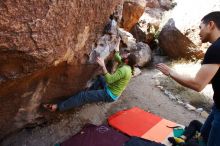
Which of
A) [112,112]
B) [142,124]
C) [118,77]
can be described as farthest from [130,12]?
[118,77]

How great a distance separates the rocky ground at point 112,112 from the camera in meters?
4.77

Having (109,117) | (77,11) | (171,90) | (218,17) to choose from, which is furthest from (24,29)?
(171,90)

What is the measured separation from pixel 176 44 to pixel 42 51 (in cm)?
656

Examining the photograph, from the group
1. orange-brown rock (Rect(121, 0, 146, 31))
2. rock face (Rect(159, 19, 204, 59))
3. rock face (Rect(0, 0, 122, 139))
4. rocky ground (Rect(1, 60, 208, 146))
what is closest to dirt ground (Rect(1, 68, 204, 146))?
rocky ground (Rect(1, 60, 208, 146))

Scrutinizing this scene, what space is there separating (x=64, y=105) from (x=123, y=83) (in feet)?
3.51

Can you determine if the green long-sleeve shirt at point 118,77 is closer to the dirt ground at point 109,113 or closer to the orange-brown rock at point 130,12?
the dirt ground at point 109,113

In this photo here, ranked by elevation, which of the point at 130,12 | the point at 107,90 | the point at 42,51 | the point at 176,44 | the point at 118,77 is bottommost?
the point at 176,44

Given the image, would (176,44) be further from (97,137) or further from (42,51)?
(42,51)

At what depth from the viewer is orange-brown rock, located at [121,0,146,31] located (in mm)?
9617

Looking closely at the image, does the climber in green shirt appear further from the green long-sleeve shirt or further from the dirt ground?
the dirt ground

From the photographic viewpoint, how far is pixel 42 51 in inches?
141

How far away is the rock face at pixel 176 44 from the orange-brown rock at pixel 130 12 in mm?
1071

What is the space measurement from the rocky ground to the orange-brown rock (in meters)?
2.31

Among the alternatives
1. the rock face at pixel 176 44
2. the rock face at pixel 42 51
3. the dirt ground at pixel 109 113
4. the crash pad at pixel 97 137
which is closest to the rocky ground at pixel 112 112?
the dirt ground at pixel 109 113
